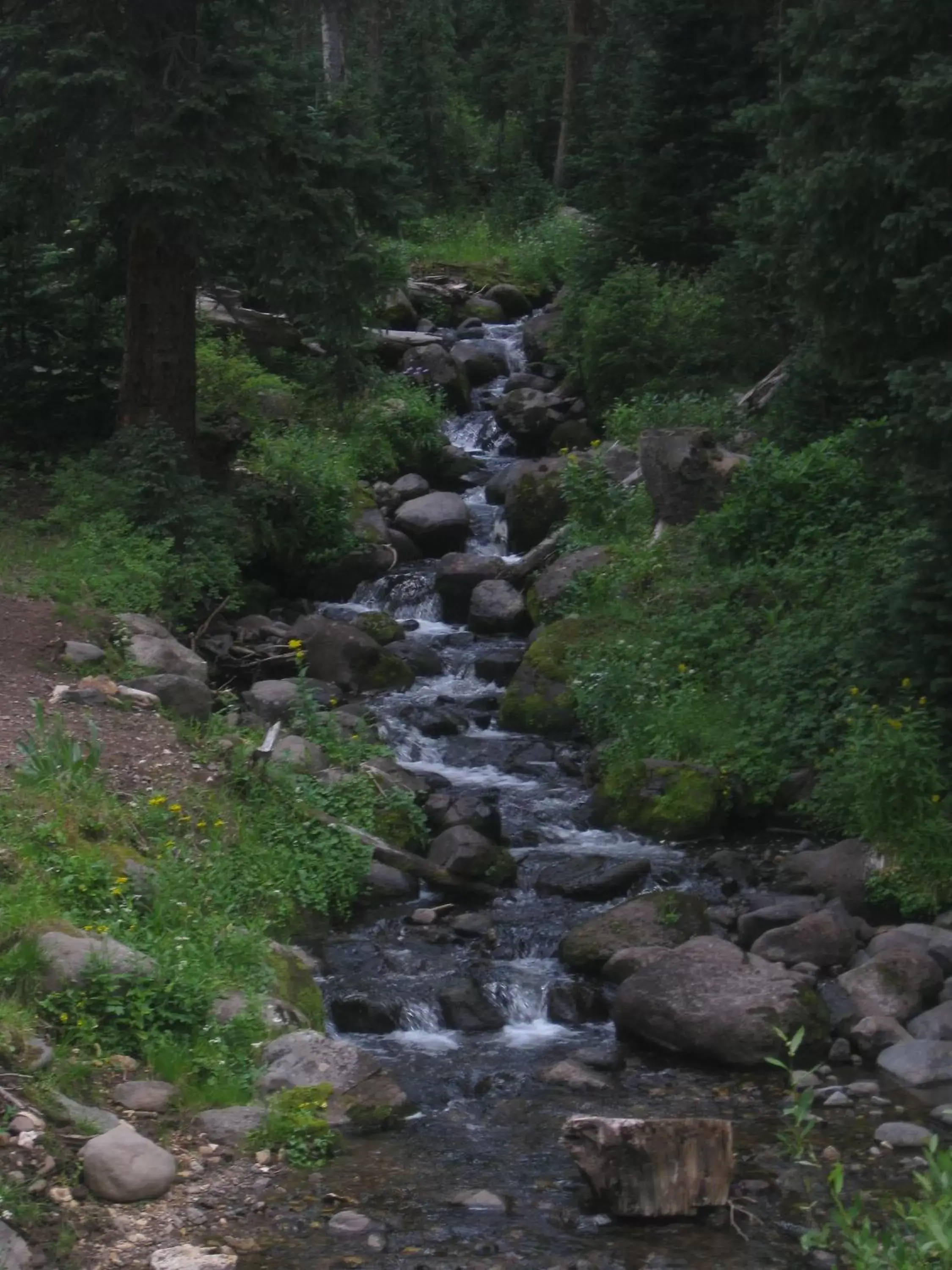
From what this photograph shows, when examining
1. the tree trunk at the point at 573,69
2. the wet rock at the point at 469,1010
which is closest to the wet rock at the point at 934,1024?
the wet rock at the point at 469,1010

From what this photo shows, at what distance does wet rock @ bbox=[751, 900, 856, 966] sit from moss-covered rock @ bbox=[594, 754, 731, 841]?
2.00 m

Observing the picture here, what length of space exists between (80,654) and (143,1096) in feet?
17.2

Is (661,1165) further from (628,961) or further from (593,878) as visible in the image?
(593,878)

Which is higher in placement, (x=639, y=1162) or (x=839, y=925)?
(x=639, y=1162)

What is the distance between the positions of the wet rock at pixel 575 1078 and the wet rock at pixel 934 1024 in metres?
1.70

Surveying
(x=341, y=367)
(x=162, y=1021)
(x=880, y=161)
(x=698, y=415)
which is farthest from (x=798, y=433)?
(x=162, y=1021)

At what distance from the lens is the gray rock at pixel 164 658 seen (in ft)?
37.4

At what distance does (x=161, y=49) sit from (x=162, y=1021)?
9991 millimetres

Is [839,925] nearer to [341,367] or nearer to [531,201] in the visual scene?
[341,367]

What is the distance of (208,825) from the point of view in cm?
909

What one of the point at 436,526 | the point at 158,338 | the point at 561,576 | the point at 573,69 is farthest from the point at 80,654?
the point at 573,69

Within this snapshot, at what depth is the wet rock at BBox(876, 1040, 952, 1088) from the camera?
24.5 feet

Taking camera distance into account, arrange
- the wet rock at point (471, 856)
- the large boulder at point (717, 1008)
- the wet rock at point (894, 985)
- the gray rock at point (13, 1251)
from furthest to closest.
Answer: the wet rock at point (471, 856) < the wet rock at point (894, 985) < the large boulder at point (717, 1008) < the gray rock at point (13, 1251)

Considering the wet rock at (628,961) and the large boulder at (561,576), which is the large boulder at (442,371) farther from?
the wet rock at (628,961)
